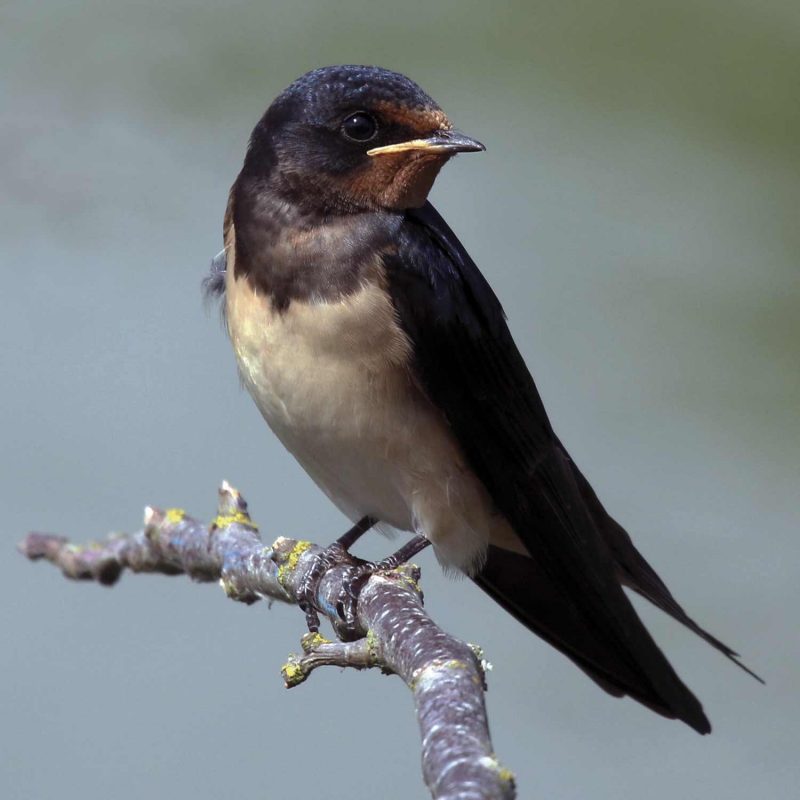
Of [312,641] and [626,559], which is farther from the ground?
[626,559]

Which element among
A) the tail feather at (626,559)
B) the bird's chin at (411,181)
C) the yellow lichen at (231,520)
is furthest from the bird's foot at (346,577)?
the bird's chin at (411,181)

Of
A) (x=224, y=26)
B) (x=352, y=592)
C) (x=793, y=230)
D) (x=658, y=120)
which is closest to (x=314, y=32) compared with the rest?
(x=224, y=26)

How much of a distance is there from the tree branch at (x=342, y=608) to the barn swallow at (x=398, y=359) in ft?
0.41

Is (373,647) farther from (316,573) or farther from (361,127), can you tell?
(361,127)

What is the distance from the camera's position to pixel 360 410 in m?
1.72

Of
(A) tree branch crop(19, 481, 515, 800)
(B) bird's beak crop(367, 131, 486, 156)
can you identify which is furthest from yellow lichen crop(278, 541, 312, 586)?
(B) bird's beak crop(367, 131, 486, 156)

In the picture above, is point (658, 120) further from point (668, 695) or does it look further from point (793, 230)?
point (668, 695)

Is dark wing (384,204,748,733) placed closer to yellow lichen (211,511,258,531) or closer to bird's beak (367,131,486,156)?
bird's beak (367,131,486,156)

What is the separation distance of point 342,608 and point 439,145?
1.69ft

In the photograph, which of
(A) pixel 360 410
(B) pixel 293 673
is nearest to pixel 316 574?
(A) pixel 360 410

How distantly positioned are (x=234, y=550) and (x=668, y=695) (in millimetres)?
539

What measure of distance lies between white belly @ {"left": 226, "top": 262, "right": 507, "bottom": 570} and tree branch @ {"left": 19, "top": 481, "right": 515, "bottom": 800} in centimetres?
11

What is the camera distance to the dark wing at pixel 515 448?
1.75 m

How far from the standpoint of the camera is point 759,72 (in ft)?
9.45
